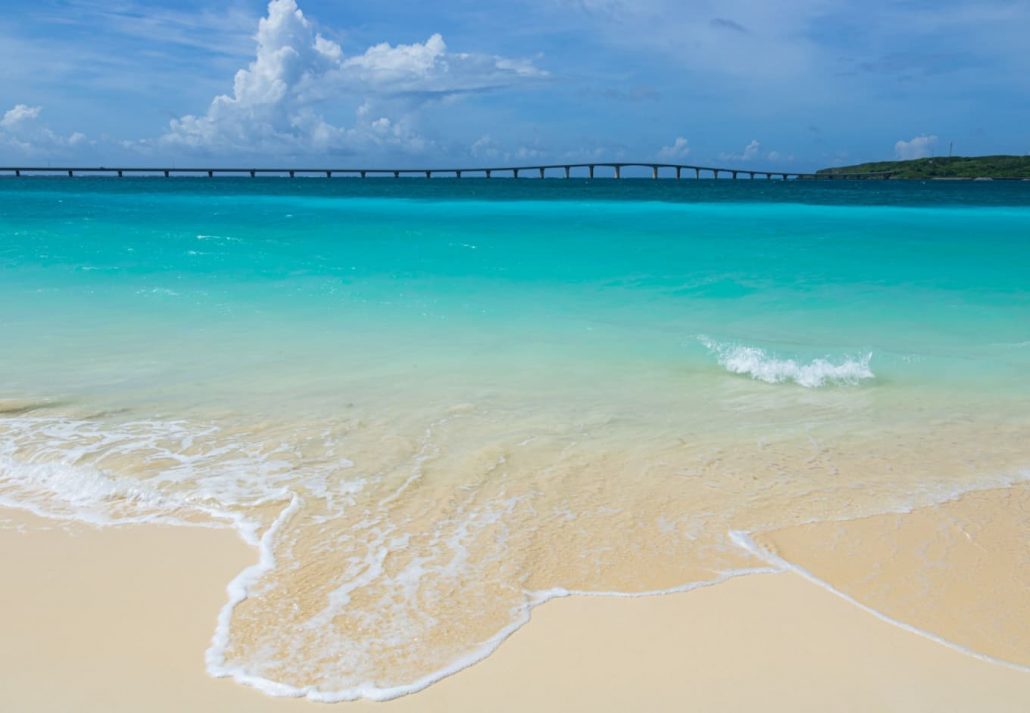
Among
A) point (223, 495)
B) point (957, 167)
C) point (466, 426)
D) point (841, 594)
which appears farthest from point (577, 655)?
point (957, 167)

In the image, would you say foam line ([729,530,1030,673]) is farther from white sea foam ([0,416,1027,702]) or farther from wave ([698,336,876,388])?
wave ([698,336,876,388])

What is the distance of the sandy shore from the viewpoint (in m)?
2.82

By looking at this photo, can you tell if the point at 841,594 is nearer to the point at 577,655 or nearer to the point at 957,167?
the point at 577,655

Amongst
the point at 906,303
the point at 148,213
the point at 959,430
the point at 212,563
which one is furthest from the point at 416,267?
the point at 148,213

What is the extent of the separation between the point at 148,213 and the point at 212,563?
3338 cm

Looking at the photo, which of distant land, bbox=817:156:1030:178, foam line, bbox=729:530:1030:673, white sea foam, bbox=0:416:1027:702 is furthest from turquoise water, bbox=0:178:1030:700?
distant land, bbox=817:156:1030:178

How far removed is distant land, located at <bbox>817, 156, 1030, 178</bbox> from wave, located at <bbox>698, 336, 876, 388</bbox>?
13191 centimetres

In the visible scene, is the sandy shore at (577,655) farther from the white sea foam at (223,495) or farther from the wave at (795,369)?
the wave at (795,369)

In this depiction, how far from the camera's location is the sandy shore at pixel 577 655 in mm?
2816

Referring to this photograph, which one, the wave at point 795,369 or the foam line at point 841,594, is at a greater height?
the wave at point 795,369

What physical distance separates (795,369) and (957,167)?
14645 centimetres

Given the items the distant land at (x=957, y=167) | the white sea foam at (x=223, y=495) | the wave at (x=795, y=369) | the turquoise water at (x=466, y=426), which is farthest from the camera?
the distant land at (x=957, y=167)

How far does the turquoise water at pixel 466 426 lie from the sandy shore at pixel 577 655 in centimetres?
A: 14

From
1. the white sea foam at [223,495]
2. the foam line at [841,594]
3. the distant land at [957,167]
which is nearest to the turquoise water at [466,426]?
the white sea foam at [223,495]
